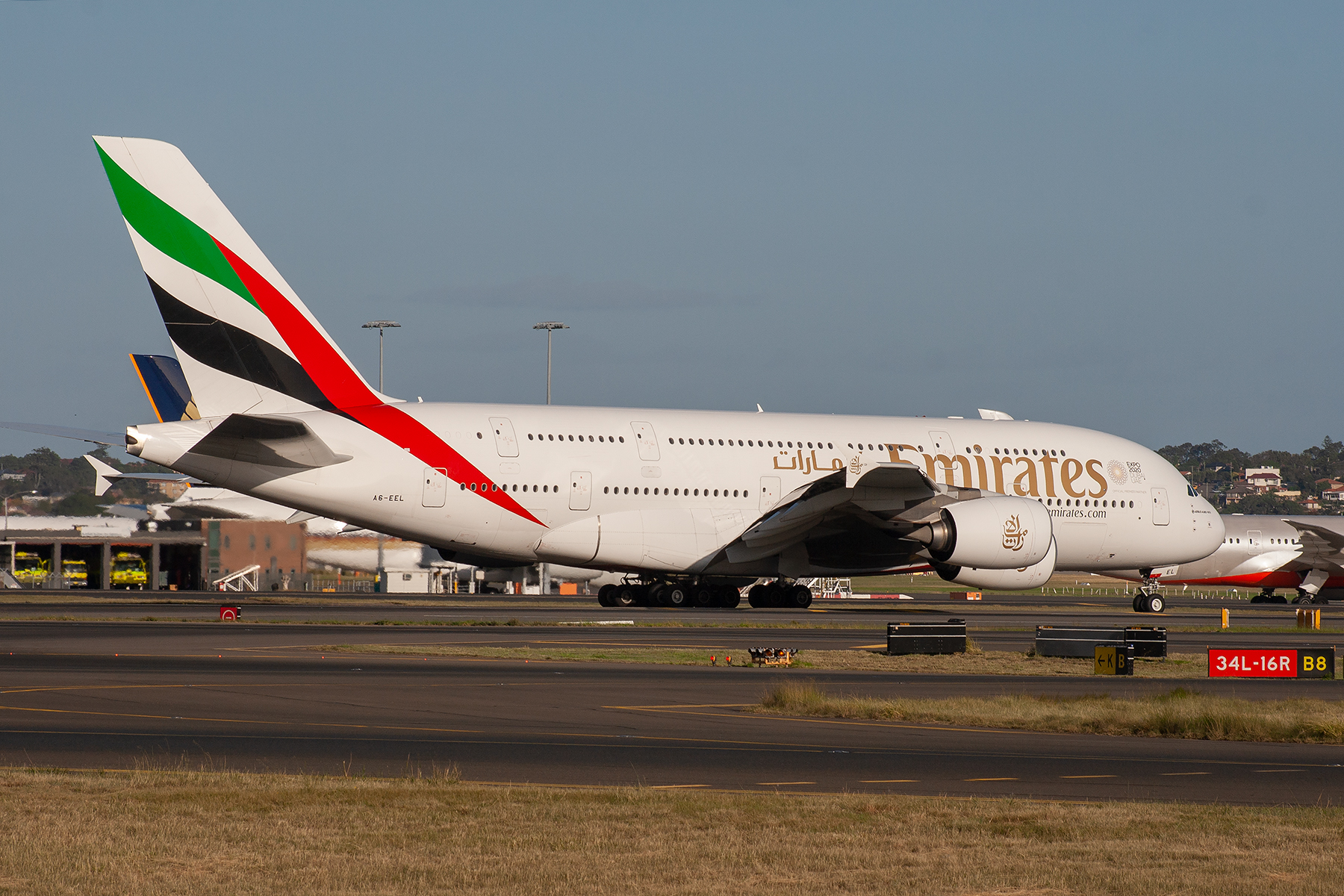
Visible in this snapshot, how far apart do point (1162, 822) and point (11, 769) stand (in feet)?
27.5

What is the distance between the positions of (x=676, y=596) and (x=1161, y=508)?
47.4 ft

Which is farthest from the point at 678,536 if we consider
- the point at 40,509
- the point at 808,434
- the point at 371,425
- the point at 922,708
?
the point at 40,509

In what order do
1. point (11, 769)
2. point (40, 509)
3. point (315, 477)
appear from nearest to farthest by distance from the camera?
point (11, 769)
point (315, 477)
point (40, 509)

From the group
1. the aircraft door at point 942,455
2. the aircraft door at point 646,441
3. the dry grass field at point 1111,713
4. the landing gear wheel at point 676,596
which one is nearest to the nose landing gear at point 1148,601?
the aircraft door at point 942,455

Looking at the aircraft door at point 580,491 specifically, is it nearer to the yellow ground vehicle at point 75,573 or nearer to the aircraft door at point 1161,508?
the aircraft door at point 1161,508

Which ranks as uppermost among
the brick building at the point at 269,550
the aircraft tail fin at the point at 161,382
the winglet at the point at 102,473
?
the aircraft tail fin at the point at 161,382

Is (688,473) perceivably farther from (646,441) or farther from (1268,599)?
(1268,599)

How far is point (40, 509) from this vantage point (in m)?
100

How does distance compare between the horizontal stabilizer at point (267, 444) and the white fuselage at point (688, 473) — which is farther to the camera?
the white fuselage at point (688, 473)

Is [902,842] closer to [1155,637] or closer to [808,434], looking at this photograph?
[1155,637]

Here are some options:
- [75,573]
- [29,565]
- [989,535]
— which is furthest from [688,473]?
[29,565]

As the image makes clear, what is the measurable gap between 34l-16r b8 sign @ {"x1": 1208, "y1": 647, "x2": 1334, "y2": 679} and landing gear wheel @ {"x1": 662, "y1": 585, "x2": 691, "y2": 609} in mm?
18281

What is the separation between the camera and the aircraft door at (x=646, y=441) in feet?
121

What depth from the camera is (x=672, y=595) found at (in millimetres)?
39438
